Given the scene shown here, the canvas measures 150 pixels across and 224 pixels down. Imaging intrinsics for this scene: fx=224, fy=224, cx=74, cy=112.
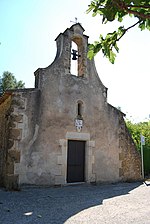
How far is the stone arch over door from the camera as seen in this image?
8.64 metres

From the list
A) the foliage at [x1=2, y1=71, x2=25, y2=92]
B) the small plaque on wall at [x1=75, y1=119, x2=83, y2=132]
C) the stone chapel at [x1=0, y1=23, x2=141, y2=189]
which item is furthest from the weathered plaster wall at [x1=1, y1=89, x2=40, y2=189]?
the foliage at [x1=2, y1=71, x2=25, y2=92]

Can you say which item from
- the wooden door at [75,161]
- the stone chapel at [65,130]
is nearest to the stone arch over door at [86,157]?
the stone chapel at [65,130]

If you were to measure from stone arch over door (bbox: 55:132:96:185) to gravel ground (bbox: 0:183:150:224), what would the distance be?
1261 mm

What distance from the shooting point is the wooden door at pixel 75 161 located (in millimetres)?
9055

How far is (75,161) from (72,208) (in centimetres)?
400

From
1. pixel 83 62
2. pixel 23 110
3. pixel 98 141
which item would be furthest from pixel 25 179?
pixel 83 62

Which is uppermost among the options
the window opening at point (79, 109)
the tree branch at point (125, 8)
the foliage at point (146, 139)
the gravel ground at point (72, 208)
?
the window opening at point (79, 109)

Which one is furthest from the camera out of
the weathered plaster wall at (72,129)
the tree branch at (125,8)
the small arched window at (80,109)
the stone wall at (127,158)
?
the stone wall at (127,158)

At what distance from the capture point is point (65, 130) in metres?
9.03

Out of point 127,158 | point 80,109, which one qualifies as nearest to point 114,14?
point 80,109

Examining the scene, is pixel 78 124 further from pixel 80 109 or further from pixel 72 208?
pixel 72 208

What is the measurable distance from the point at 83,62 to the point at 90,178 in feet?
16.8

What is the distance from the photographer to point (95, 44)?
230 centimetres

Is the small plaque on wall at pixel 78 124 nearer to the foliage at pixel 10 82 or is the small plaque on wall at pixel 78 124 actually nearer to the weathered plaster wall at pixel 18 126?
the weathered plaster wall at pixel 18 126
